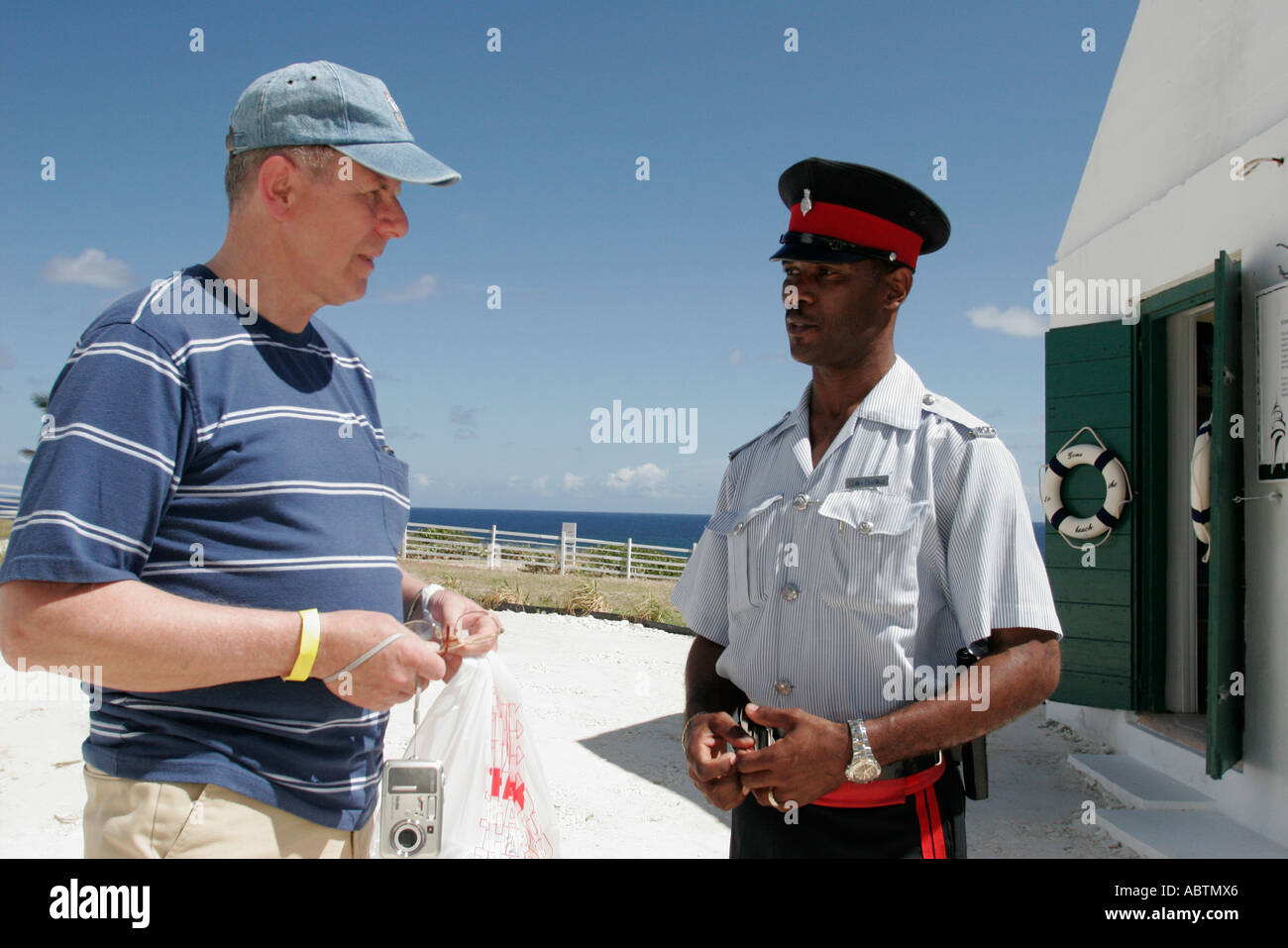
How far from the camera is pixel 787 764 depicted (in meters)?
1.71

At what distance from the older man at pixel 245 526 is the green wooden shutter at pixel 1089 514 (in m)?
5.53

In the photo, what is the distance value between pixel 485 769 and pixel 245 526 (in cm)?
79

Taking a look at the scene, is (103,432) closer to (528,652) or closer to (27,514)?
(27,514)

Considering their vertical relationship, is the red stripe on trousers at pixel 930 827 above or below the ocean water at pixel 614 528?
above

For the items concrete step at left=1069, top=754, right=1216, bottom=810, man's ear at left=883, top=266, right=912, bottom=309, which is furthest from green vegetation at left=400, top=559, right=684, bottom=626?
man's ear at left=883, top=266, right=912, bottom=309

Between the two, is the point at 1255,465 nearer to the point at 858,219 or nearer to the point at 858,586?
the point at 858,219

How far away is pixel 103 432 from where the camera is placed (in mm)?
1300

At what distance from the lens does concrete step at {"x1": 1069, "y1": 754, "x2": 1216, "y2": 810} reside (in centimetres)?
486

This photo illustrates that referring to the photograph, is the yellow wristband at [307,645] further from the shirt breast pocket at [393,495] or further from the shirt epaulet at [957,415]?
the shirt epaulet at [957,415]

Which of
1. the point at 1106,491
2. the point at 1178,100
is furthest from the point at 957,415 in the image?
the point at 1178,100

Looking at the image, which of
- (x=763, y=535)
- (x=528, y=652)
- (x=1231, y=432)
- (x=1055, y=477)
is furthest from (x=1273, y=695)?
(x=528, y=652)

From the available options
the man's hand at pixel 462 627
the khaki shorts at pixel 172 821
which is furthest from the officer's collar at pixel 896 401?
the khaki shorts at pixel 172 821

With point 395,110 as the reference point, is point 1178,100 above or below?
above

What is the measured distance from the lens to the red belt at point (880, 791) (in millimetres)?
1856
